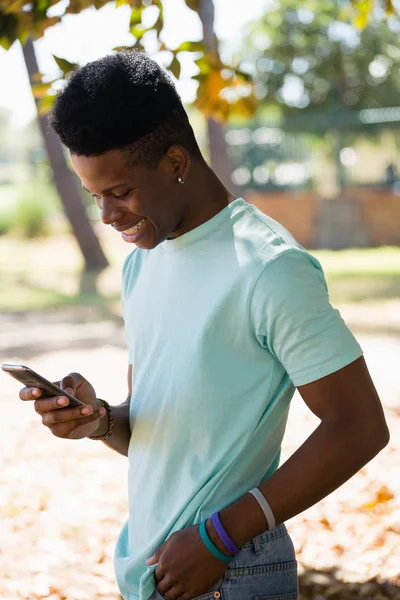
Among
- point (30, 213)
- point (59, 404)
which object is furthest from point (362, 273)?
point (59, 404)

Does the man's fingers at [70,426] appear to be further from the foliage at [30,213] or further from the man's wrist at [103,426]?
the foliage at [30,213]

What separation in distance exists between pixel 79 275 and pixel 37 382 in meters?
15.9

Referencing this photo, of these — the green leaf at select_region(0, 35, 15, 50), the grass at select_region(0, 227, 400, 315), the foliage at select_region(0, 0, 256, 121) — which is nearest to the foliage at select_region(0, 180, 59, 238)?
the grass at select_region(0, 227, 400, 315)

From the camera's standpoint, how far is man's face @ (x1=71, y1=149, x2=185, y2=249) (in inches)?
75.5

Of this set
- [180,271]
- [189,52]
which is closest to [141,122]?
[180,271]

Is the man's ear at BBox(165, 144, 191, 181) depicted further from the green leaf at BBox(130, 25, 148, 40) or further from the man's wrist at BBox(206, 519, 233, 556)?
the green leaf at BBox(130, 25, 148, 40)

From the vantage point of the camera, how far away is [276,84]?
28.0 meters

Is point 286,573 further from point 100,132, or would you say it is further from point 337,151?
point 337,151

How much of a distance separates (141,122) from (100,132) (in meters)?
0.09

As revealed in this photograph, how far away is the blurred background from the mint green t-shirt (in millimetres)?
1942

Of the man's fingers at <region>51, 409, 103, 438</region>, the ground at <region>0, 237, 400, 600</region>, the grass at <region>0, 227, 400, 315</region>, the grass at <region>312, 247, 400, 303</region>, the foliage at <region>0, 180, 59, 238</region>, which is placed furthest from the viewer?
the foliage at <region>0, 180, 59, 238</region>

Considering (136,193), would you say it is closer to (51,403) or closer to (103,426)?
(51,403)

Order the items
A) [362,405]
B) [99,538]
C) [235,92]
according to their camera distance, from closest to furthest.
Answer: [362,405]
[99,538]
[235,92]

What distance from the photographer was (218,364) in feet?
6.07
